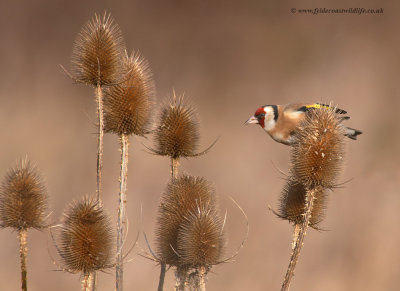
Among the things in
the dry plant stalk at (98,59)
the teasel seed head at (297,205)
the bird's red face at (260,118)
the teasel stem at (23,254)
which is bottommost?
the teasel stem at (23,254)

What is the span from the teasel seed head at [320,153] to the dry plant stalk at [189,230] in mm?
425

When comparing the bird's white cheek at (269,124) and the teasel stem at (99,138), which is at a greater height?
the bird's white cheek at (269,124)

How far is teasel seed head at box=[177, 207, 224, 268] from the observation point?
8.56 ft

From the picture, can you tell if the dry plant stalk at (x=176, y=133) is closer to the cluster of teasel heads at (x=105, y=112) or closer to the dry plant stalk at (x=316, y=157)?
the cluster of teasel heads at (x=105, y=112)

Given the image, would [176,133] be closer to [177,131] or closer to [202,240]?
[177,131]

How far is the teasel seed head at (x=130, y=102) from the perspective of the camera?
3.30 meters

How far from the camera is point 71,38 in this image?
21.6ft

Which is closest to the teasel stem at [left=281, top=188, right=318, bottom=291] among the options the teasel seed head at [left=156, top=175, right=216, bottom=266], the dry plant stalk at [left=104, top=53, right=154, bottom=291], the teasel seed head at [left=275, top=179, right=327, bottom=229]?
the teasel seed head at [left=275, top=179, right=327, bottom=229]

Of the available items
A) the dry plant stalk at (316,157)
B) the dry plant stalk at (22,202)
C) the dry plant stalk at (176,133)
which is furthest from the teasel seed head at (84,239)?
the dry plant stalk at (316,157)

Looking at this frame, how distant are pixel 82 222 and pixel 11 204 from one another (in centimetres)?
31

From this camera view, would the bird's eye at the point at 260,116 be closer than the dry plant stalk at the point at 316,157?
No

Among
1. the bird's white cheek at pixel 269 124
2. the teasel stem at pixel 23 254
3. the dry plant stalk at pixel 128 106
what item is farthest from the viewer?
the bird's white cheek at pixel 269 124

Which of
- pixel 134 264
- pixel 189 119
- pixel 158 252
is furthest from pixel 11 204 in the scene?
pixel 134 264

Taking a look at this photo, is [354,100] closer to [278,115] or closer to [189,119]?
[278,115]
